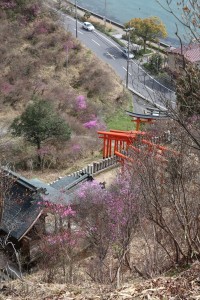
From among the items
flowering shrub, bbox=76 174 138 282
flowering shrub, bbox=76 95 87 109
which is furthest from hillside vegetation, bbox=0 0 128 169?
flowering shrub, bbox=76 174 138 282

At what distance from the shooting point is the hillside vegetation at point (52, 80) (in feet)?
82.6

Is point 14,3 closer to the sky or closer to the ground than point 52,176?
closer to the sky

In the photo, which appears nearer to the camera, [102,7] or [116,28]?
[116,28]

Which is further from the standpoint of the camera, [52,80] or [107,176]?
[52,80]

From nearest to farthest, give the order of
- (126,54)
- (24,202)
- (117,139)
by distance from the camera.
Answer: (24,202) → (117,139) → (126,54)

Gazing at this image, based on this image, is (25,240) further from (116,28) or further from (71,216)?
(116,28)

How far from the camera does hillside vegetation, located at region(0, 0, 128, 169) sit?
2517 centimetres

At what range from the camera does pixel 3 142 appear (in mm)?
24766

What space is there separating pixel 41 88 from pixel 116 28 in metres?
18.7

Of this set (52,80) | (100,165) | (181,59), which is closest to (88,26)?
(52,80)

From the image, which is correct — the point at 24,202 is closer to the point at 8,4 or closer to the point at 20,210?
the point at 20,210

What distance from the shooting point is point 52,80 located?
109 ft

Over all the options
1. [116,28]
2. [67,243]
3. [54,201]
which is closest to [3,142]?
[54,201]

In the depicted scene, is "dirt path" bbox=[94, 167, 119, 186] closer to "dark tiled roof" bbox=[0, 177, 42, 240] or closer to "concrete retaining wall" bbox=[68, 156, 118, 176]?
"concrete retaining wall" bbox=[68, 156, 118, 176]
